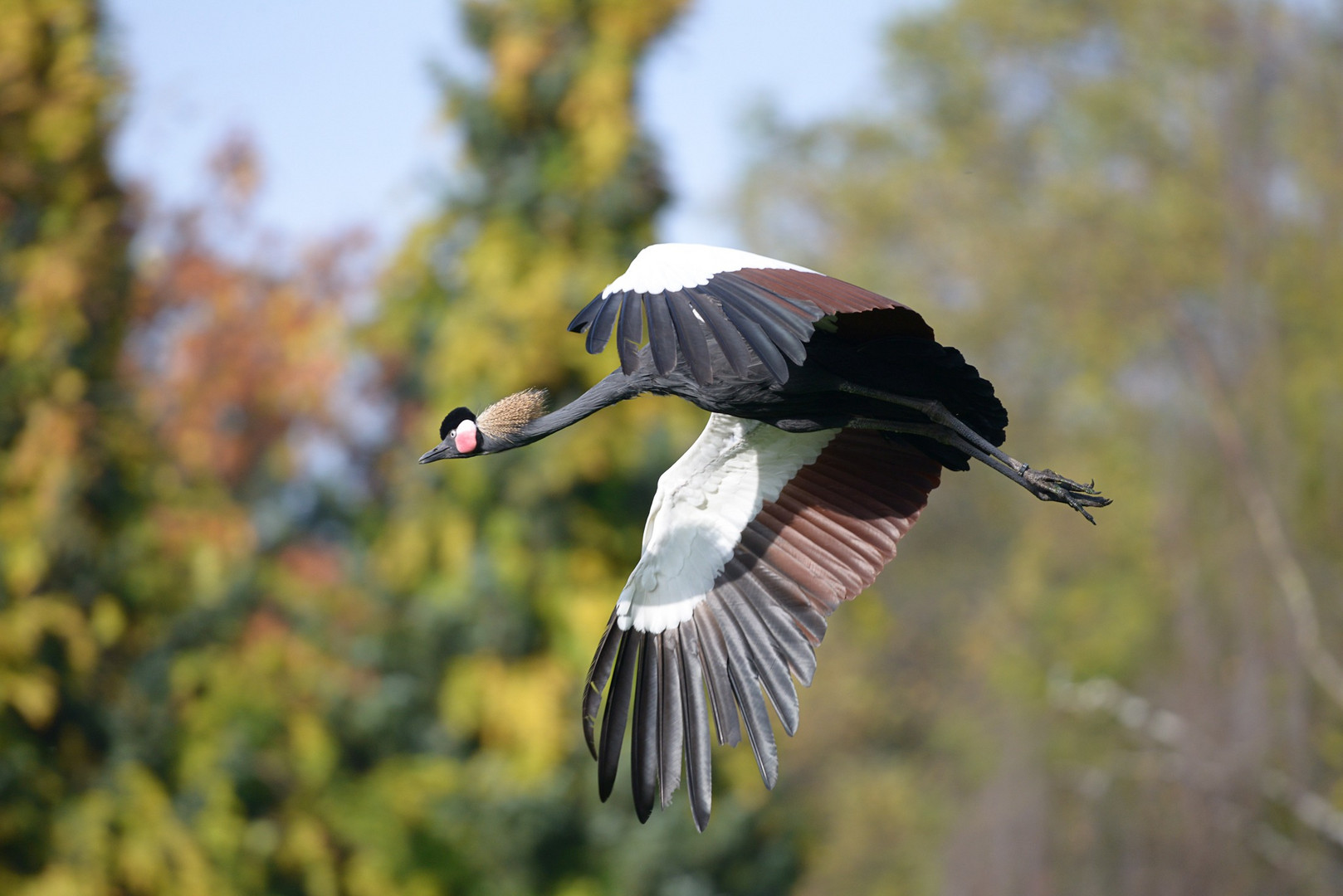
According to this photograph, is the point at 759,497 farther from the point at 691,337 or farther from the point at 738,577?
the point at 691,337

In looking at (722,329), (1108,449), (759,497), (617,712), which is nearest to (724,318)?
(722,329)

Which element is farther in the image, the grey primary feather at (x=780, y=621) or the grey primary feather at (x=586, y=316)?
the grey primary feather at (x=780, y=621)

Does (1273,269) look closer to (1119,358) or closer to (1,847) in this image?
(1119,358)

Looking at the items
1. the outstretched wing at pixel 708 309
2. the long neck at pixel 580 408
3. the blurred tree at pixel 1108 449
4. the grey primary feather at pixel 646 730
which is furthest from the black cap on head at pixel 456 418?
the blurred tree at pixel 1108 449

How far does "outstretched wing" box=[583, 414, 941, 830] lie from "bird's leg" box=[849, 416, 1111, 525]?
1.21 ft

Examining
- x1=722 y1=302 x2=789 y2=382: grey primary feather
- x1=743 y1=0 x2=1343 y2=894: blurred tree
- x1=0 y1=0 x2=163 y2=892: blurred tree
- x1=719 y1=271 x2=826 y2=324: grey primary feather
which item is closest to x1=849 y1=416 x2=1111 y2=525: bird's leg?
x1=719 y1=271 x2=826 y2=324: grey primary feather

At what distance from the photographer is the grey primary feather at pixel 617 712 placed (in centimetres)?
471

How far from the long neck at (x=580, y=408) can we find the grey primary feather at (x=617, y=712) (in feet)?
2.55

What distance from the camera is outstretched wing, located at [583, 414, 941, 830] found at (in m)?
4.78

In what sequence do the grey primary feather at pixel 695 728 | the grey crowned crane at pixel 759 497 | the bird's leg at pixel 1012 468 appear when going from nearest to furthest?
the grey crowned crane at pixel 759 497 < the bird's leg at pixel 1012 468 < the grey primary feather at pixel 695 728

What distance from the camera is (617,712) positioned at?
15.9ft

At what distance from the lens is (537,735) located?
8.76 metres

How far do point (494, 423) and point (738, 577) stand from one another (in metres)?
0.99

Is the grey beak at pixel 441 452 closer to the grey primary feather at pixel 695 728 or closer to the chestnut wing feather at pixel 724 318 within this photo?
the grey primary feather at pixel 695 728
